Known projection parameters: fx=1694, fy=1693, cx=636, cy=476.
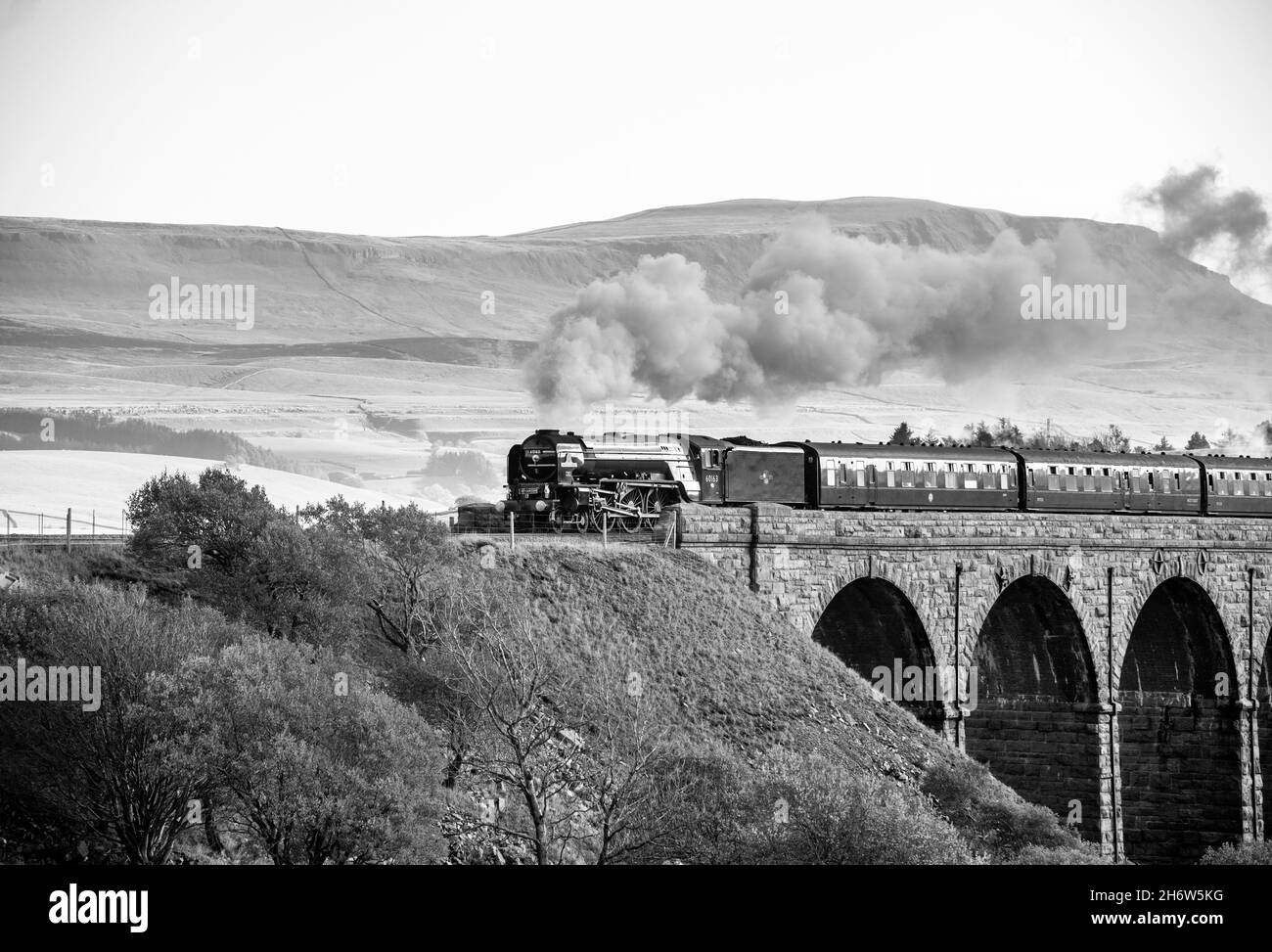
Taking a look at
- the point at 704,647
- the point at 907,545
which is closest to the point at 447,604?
the point at 704,647

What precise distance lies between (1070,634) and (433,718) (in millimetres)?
25392

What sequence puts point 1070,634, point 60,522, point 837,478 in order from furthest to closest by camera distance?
point 60,522 → point 1070,634 → point 837,478

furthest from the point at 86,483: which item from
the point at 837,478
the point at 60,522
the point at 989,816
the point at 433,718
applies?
the point at 989,816

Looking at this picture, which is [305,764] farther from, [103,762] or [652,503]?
[652,503]

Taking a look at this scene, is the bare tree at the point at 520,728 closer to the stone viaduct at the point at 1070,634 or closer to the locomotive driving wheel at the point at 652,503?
the stone viaduct at the point at 1070,634

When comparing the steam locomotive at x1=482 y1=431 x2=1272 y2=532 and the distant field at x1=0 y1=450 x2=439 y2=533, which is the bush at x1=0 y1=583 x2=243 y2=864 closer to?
the steam locomotive at x1=482 y1=431 x2=1272 y2=532

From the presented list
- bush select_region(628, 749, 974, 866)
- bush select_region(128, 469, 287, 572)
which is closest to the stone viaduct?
bush select_region(628, 749, 974, 866)

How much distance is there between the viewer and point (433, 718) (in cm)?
3198

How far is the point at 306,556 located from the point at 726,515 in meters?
11.6

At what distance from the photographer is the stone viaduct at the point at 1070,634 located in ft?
144

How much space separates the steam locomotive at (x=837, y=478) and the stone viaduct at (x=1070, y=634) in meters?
2.98

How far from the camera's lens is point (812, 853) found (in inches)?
1189

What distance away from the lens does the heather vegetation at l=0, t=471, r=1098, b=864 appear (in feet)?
91.7

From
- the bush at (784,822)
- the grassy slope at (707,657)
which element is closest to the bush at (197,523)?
the grassy slope at (707,657)
